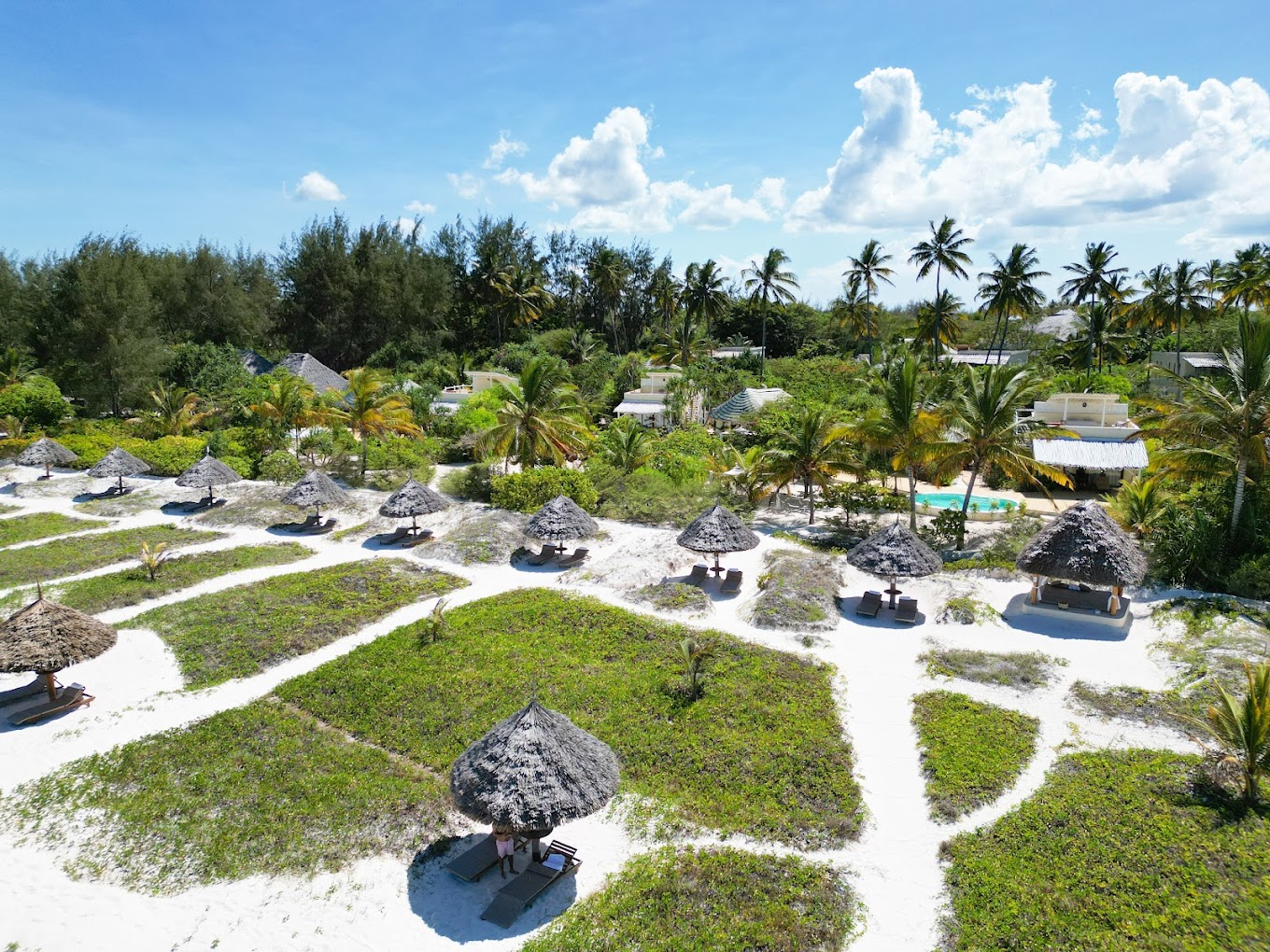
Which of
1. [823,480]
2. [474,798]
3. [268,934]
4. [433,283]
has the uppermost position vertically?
[433,283]

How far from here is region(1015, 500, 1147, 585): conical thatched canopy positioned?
1770 cm

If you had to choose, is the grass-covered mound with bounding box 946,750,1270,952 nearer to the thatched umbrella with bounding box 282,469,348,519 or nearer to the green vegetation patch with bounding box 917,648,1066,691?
the green vegetation patch with bounding box 917,648,1066,691

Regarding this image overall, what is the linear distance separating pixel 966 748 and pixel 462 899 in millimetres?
8620

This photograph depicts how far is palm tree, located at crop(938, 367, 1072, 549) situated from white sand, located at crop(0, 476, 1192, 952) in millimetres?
4282

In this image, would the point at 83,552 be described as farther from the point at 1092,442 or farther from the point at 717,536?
the point at 1092,442

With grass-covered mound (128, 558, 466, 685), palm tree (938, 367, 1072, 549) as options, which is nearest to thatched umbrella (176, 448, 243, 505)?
grass-covered mound (128, 558, 466, 685)

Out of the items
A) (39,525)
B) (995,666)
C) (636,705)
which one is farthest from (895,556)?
(39,525)

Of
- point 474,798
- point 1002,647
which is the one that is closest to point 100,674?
point 474,798

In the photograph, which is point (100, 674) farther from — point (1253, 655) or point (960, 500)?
point (960, 500)

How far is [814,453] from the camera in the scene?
25.7 meters

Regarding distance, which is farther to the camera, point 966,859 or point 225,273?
point 225,273

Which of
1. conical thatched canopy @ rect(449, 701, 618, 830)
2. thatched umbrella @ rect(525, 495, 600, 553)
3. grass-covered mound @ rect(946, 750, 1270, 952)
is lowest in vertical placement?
grass-covered mound @ rect(946, 750, 1270, 952)

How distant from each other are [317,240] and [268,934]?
5694 centimetres

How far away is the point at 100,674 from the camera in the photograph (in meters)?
16.5
